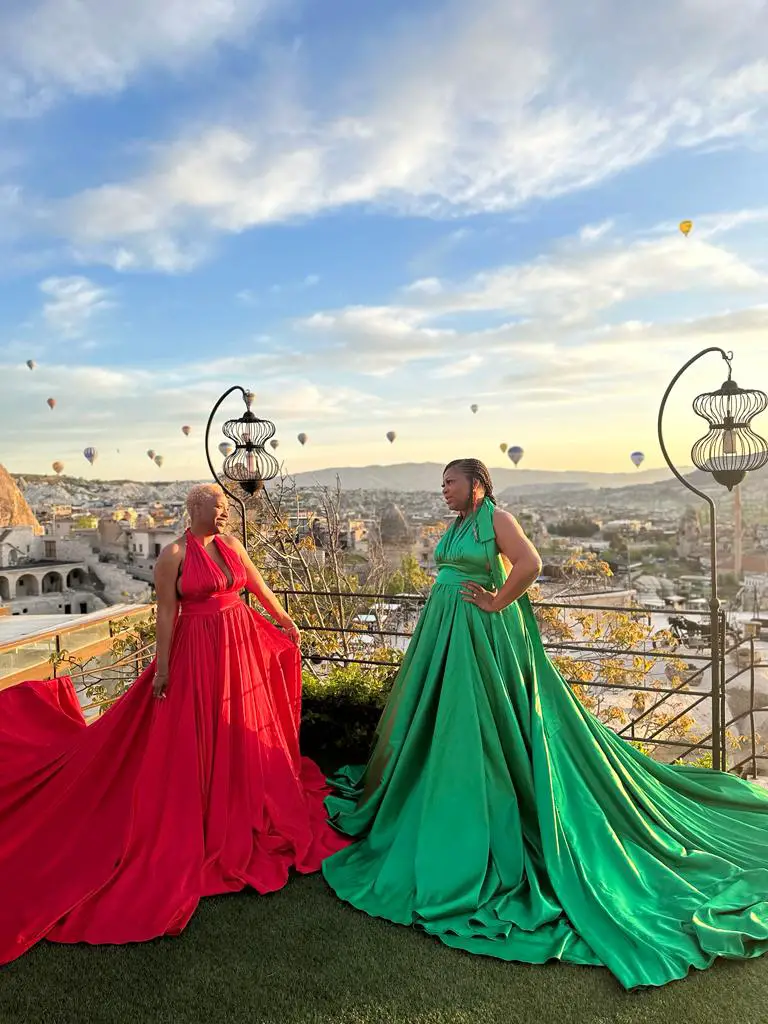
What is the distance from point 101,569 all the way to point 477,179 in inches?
2484

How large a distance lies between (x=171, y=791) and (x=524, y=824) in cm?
154

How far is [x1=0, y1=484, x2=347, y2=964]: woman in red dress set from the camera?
Result: 112 inches

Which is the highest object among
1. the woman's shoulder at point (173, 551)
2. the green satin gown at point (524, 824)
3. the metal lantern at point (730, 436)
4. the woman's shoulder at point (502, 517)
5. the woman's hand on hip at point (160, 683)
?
the metal lantern at point (730, 436)

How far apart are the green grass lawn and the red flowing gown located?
0.16 metres

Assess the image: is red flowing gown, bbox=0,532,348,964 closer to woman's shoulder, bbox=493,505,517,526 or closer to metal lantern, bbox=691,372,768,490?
woman's shoulder, bbox=493,505,517,526

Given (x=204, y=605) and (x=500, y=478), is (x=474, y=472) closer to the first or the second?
(x=204, y=605)

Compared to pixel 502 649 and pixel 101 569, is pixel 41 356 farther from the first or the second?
pixel 502 649

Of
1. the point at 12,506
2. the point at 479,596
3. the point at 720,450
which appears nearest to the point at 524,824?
the point at 479,596

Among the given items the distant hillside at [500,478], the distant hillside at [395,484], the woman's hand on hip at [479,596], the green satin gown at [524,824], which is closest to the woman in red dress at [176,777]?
the green satin gown at [524,824]

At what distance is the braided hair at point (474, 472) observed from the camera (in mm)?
3225

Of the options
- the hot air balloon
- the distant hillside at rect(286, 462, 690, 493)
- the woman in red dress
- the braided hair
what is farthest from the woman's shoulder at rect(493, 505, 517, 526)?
the hot air balloon

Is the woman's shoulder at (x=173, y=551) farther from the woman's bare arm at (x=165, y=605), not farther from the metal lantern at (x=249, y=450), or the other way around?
the metal lantern at (x=249, y=450)

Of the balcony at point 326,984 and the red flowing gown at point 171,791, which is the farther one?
the red flowing gown at point 171,791

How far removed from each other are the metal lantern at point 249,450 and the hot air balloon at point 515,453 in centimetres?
2416
